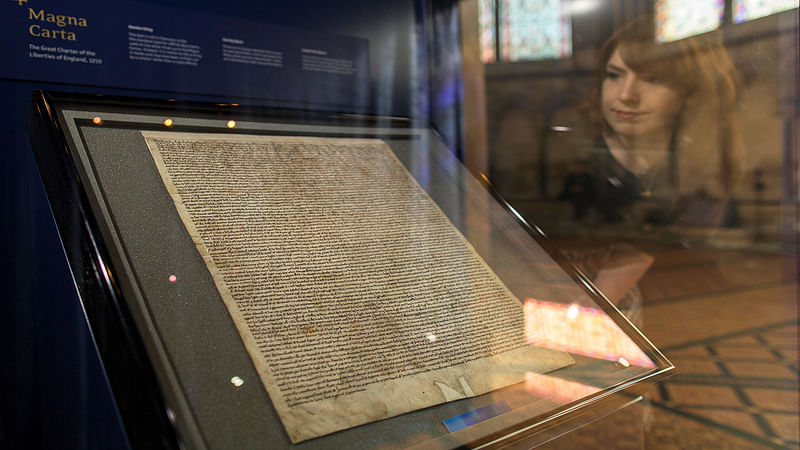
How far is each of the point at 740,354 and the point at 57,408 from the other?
1.20 m

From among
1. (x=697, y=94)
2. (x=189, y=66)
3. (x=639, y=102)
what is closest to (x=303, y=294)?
(x=189, y=66)

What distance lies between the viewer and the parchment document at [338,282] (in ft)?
1.75

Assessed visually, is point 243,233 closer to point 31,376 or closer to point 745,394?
point 31,376

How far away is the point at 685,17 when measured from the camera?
100 centimetres

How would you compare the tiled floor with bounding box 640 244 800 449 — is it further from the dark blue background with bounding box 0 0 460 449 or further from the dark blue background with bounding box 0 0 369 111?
the dark blue background with bounding box 0 0 460 449

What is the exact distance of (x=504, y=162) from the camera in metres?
1.43

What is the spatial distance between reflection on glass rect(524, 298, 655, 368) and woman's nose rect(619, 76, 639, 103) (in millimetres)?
468

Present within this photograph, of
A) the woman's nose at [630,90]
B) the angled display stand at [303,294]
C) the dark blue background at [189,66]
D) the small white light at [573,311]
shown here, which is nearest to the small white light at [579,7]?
the woman's nose at [630,90]

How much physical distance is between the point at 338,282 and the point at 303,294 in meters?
0.06

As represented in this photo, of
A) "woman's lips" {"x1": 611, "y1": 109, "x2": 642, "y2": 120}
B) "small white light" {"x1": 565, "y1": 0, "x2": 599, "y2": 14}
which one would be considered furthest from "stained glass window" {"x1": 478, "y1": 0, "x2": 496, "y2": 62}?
"woman's lips" {"x1": 611, "y1": 109, "x2": 642, "y2": 120}

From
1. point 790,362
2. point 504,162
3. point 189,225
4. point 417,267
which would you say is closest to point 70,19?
point 189,225

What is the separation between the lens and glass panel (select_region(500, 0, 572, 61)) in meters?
1.27

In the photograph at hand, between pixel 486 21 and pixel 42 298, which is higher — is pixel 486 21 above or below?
above

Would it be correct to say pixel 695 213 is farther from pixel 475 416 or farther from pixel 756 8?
pixel 475 416
